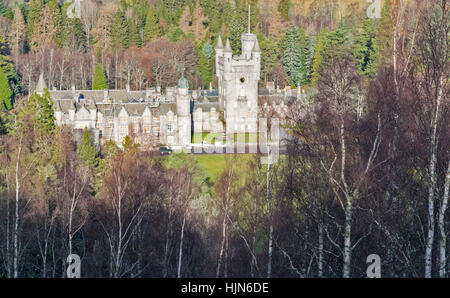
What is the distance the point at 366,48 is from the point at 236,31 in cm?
1896

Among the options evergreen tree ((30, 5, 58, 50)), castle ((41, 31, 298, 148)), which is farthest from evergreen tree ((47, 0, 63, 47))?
castle ((41, 31, 298, 148))

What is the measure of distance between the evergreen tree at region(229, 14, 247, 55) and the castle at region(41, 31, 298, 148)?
52.6 feet

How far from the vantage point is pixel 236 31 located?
286ft

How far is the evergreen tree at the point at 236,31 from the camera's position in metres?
86.4

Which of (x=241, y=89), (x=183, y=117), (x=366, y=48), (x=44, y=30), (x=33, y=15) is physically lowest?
(x=183, y=117)

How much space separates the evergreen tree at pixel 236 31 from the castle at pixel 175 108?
1605cm

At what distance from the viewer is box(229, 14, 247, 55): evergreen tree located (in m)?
86.4

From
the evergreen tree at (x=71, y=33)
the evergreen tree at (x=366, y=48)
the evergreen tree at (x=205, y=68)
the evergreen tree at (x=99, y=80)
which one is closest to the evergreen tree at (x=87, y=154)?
the evergreen tree at (x=99, y=80)

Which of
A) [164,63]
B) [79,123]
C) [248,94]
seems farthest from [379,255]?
[164,63]

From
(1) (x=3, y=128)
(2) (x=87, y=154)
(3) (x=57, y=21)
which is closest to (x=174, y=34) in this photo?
(3) (x=57, y=21)

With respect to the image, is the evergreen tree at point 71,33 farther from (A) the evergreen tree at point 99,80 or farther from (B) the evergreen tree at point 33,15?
(A) the evergreen tree at point 99,80

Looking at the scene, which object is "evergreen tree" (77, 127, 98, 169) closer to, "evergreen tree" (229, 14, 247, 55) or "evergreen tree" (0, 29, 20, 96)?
"evergreen tree" (0, 29, 20, 96)

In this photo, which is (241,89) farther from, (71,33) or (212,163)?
(71,33)
